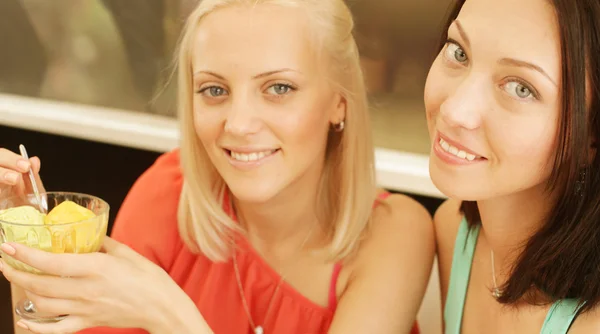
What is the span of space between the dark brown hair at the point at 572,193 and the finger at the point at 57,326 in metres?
0.76

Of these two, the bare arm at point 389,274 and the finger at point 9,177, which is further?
the bare arm at point 389,274

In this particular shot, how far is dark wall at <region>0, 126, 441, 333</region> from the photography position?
8.43 feet

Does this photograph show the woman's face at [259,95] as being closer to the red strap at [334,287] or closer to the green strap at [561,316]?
the red strap at [334,287]

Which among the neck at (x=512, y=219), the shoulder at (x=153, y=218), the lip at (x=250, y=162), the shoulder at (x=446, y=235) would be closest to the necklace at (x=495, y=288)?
the neck at (x=512, y=219)

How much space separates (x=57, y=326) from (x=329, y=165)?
0.71 m

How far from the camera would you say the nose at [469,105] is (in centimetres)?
107

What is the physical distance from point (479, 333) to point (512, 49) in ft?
2.05

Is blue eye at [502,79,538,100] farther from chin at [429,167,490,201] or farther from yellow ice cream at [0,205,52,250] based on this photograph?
yellow ice cream at [0,205,52,250]

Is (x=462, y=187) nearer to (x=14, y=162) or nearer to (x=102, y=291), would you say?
(x=102, y=291)

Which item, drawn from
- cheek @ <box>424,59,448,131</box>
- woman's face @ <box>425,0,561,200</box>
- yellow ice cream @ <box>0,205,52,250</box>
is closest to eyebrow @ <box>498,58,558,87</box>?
woman's face @ <box>425,0,561,200</box>

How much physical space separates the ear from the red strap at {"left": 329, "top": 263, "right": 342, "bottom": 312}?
320 millimetres

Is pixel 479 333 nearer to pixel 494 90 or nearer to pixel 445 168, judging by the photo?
pixel 445 168

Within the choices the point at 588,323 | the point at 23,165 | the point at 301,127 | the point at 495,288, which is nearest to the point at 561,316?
the point at 588,323

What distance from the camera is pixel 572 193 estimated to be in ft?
3.61
